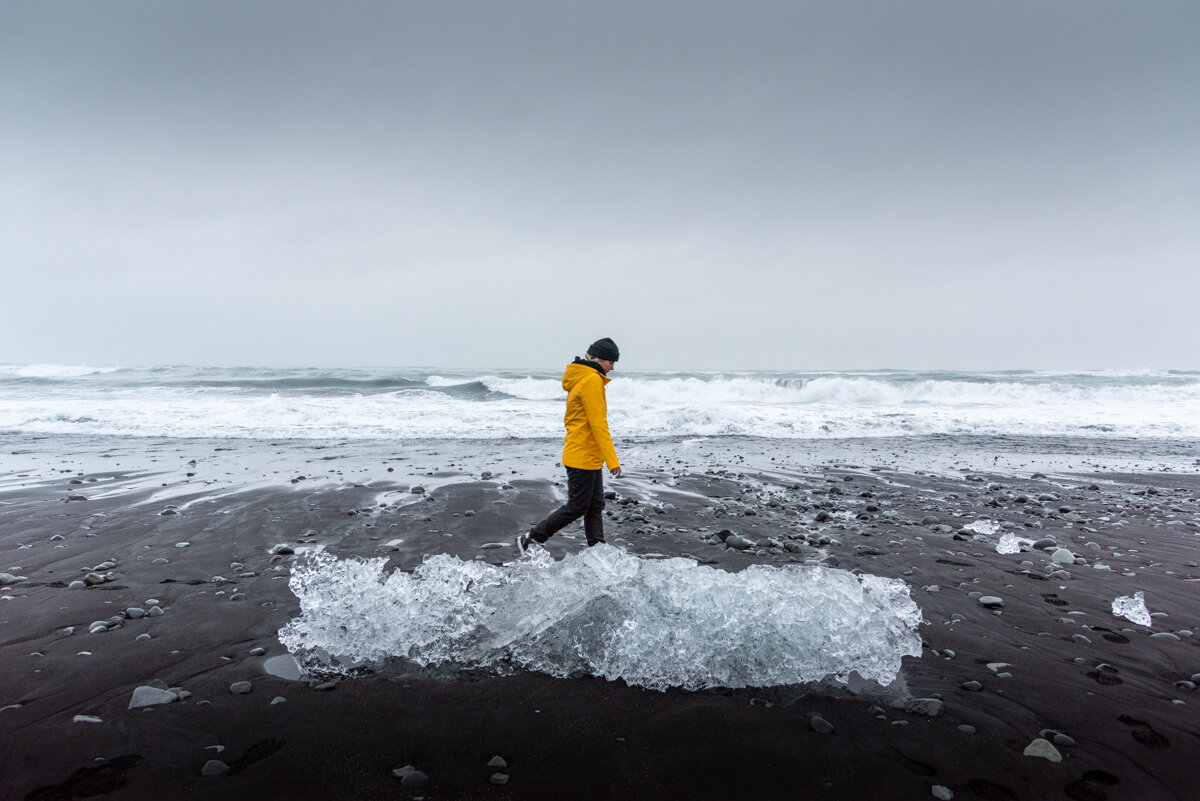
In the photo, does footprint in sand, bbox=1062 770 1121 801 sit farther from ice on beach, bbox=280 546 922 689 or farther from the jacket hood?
the jacket hood

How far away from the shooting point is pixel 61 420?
17656 mm

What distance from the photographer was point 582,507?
19.0 feet

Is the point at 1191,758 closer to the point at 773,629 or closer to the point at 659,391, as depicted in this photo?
the point at 773,629

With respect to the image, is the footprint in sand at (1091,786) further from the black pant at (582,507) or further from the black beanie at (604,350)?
the black beanie at (604,350)

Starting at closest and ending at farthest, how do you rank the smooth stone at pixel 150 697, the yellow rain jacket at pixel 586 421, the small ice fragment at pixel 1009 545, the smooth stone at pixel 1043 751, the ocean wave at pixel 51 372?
the smooth stone at pixel 1043 751 → the smooth stone at pixel 150 697 → the yellow rain jacket at pixel 586 421 → the small ice fragment at pixel 1009 545 → the ocean wave at pixel 51 372

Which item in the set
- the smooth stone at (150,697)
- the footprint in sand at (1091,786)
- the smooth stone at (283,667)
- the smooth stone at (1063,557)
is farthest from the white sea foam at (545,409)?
the footprint in sand at (1091,786)

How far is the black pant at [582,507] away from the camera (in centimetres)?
572

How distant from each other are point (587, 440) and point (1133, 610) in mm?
4538

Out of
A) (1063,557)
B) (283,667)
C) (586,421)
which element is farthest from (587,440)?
(1063,557)

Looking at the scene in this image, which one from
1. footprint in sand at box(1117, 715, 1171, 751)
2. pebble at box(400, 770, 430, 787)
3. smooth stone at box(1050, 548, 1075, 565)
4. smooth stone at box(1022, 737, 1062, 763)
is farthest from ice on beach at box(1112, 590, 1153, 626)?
pebble at box(400, 770, 430, 787)

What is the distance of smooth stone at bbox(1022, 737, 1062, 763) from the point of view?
107 inches

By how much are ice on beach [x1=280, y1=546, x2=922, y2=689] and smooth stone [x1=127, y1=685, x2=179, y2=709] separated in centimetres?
67

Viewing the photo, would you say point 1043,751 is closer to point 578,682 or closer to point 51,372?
point 578,682

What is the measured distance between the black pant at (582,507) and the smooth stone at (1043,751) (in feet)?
12.1
